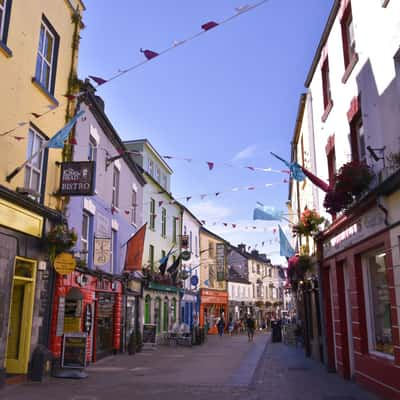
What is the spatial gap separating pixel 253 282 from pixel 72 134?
4777 centimetres

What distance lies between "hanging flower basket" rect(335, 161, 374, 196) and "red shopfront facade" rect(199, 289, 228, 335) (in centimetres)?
3226

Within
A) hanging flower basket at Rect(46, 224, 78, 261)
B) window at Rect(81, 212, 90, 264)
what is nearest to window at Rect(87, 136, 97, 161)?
window at Rect(81, 212, 90, 264)

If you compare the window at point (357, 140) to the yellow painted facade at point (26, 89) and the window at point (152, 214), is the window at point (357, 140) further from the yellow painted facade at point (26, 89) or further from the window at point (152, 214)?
the window at point (152, 214)

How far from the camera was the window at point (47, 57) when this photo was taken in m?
11.8

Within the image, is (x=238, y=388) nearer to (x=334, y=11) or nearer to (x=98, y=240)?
(x=98, y=240)

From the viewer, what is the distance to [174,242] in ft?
102

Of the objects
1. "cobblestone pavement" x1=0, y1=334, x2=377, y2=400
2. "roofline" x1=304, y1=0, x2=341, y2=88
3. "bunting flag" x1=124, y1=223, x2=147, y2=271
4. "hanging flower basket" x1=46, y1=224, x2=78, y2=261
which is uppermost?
"roofline" x1=304, y1=0, x2=341, y2=88

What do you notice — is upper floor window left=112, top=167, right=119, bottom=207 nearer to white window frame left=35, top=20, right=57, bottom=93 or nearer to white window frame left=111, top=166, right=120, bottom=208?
white window frame left=111, top=166, right=120, bottom=208

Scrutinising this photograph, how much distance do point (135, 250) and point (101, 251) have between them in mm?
2865

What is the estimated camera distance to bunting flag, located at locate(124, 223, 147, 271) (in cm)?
1803

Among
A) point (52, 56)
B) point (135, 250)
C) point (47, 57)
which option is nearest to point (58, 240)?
point (47, 57)

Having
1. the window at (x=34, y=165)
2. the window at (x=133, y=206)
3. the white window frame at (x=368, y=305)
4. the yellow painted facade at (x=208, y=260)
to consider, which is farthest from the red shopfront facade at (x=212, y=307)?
the white window frame at (x=368, y=305)

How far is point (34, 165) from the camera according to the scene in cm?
1132

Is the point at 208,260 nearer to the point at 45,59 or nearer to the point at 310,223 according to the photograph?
the point at 310,223
